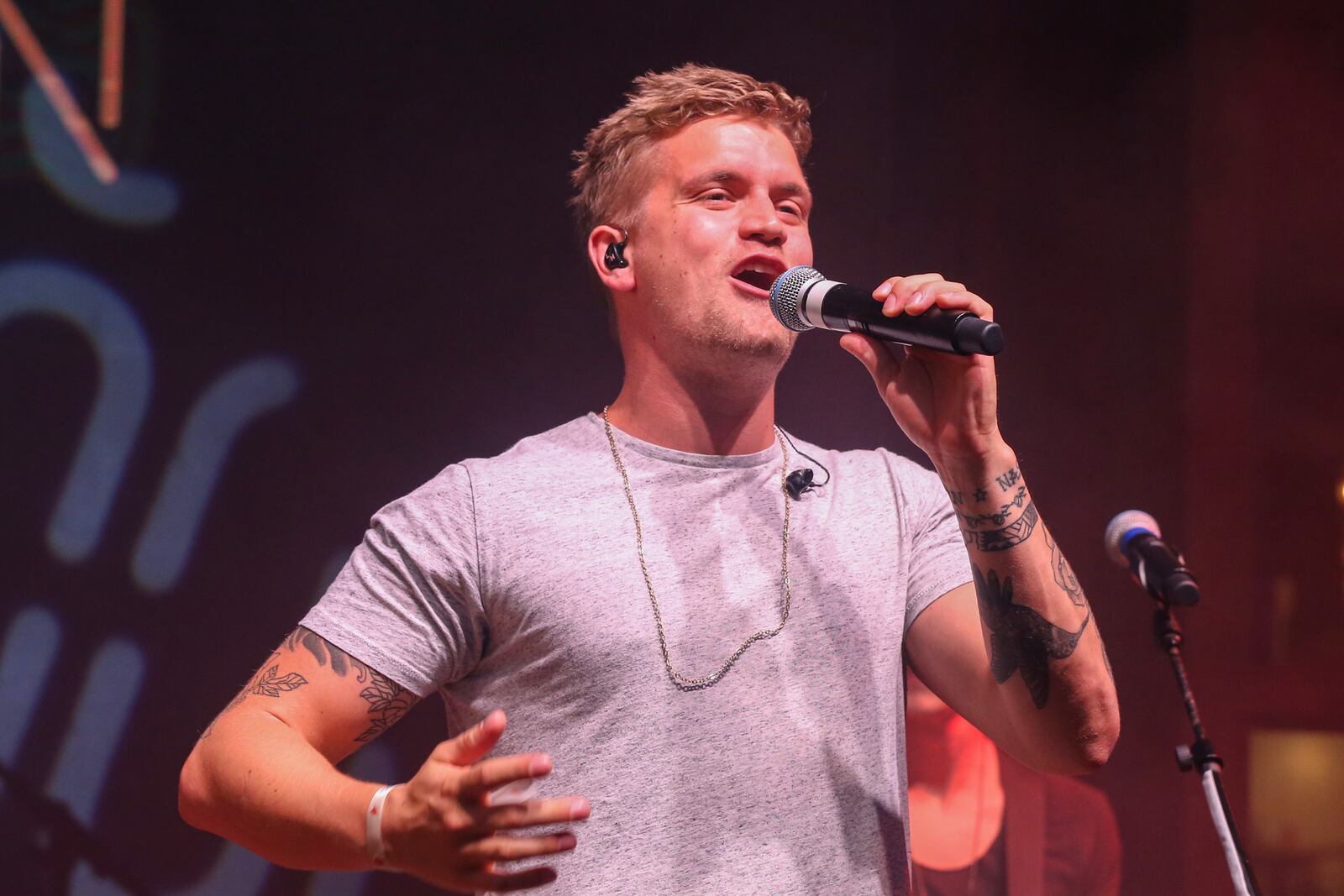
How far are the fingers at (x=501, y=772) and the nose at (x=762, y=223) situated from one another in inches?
37.5

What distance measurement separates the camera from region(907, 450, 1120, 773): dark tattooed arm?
129 centimetres

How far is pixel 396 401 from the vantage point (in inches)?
89.5

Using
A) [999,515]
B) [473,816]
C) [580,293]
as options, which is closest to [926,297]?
[999,515]

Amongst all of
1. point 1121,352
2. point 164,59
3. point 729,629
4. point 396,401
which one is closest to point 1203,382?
point 1121,352

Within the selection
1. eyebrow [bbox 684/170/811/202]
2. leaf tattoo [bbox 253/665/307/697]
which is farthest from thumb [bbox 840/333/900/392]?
leaf tattoo [bbox 253/665/307/697]

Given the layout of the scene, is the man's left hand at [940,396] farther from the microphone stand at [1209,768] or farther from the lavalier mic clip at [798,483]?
the microphone stand at [1209,768]

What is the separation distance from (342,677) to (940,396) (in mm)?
820

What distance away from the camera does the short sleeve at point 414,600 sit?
53.3 inches

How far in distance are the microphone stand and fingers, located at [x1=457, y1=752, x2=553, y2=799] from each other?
98 centimetres

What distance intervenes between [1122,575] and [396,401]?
1.64 meters

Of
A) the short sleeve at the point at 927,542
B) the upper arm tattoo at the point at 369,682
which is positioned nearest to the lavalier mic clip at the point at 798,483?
the short sleeve at the point at 927,542

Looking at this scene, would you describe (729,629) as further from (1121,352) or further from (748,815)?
(1121,352)

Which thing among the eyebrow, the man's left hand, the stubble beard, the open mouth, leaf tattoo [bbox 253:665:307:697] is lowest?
leaf tattoo [bbox 253:665:307:697]

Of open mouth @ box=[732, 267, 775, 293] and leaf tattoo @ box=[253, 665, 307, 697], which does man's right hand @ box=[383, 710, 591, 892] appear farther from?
open mouth @ box=[732, 267, 775, 293]
